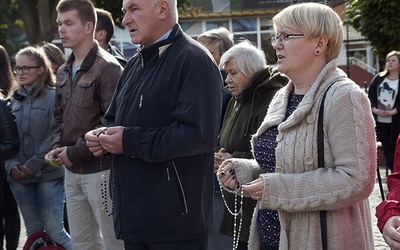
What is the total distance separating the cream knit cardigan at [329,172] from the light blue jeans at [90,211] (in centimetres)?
231

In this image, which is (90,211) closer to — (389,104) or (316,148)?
(316,148)

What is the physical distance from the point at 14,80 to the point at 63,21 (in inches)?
75.5

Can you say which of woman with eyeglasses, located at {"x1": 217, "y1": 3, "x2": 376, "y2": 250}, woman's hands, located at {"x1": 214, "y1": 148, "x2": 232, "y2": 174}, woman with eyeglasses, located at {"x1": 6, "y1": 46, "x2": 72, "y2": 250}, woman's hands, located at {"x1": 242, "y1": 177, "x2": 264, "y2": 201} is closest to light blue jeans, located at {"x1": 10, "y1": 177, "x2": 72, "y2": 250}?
woman with eyeglasses, located at {"x1": 6, "y1": 46, "x2": 72, "y2": 250}

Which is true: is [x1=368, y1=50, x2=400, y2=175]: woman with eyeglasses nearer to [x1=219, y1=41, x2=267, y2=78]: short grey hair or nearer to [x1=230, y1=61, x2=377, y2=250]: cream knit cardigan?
[x1=219, y1=41, x2=267, y2=78]: short grey hair

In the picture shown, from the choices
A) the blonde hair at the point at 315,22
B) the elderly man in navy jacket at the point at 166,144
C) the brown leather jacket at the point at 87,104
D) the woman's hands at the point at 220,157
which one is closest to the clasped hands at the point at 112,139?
the elderly man in navy jacket at the point at 166,144

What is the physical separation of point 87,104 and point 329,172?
2616 millimetres

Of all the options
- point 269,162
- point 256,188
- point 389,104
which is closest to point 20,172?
point 269,162

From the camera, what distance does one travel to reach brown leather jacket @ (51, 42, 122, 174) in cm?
563

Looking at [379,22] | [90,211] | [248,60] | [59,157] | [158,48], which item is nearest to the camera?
[158,48]

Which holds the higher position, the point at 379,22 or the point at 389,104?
the point at 389,104

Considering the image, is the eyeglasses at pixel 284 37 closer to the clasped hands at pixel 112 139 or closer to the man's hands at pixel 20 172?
the clasped hands at pixel 112 139

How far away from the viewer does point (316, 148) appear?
3523mm

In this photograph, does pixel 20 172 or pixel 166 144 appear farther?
pixel 20 172

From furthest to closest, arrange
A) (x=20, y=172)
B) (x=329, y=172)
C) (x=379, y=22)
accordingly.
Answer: (x=379, y=22) → (x=20, y=172) → (x=329, y=172)
